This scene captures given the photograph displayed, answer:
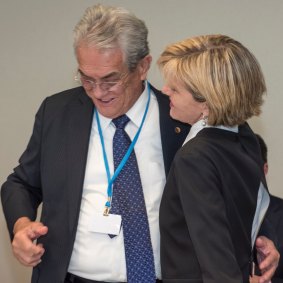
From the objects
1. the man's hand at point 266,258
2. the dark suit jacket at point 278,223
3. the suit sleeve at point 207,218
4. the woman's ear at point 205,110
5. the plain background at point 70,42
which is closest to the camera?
the suit sleeve at point 207,218

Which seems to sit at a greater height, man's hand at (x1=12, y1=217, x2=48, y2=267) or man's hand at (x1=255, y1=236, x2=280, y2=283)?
man's hand at (x1=12, y1=217, x2=48, y2=267)

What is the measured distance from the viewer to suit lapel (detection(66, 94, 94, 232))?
5.96 ft

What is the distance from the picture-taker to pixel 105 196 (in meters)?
1.85

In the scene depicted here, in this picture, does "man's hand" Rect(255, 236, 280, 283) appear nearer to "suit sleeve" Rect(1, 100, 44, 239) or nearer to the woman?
the woman

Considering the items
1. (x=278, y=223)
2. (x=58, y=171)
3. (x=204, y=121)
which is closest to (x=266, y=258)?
(x=278, y=223)

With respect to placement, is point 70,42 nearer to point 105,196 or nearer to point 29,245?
point 105,196

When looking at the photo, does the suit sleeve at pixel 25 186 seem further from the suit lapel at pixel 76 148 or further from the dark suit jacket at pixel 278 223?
the dark suit jacket at pixel 278 223

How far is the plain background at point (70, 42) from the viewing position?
8.20 feet

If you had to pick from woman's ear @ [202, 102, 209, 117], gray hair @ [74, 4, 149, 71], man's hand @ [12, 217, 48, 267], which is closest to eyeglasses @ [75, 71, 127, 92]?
gray hair @ [74, 4, 149, 71]

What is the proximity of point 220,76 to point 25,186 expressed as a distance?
895mm

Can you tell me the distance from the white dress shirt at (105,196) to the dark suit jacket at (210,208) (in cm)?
20

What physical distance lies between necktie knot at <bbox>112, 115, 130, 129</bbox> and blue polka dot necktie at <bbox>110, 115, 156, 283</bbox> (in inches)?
3.3

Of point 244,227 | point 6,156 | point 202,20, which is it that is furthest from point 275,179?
point 6,156

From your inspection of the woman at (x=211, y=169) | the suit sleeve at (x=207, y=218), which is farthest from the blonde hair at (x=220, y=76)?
the suit sleeve at (x=207, y=218)
